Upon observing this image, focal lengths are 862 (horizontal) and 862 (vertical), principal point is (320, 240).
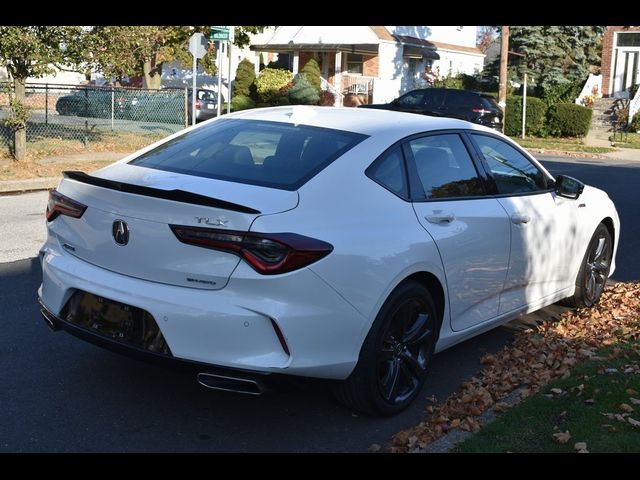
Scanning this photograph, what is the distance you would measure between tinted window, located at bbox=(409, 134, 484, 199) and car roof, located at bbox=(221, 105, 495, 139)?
94 millimetres

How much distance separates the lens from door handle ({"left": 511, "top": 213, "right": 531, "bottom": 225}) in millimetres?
5730

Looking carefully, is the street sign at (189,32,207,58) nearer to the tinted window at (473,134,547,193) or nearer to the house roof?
the tinted window at (473,134,547,193)

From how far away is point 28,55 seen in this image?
1602 cm

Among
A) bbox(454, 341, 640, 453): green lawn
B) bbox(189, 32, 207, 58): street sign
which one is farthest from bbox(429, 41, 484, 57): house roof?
bbox(454, 341, 640, 453): green lawn

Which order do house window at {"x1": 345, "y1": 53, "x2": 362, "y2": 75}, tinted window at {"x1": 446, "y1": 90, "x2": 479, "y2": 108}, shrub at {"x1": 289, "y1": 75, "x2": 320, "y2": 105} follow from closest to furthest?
1. tinted window at {"x1": 446, "y1": 90, "x2": 479, "y2": 108}
2. shrub at {"x1": 289, "y1": 75, "x2": 320, "y2": 105}
3. house window at {"x1": 345, "y1": 53, "x2": 362, "y2": 75}

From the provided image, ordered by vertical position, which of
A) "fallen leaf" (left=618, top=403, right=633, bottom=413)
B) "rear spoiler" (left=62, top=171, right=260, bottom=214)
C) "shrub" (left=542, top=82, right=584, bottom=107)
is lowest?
"fallen leaf" (left=618, top=403, right=633, bottom=413)

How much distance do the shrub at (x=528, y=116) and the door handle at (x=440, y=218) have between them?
95.3 feet

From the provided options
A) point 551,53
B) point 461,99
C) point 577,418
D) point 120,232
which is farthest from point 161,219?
point 551,53

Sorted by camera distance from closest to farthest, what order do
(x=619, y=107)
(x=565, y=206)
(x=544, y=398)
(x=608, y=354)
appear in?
(x=544, y=398) < (x=608, y=354) < (x=565, y=206) < (x=619, y=107)

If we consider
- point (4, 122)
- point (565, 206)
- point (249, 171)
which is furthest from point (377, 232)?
point (4, 122)
